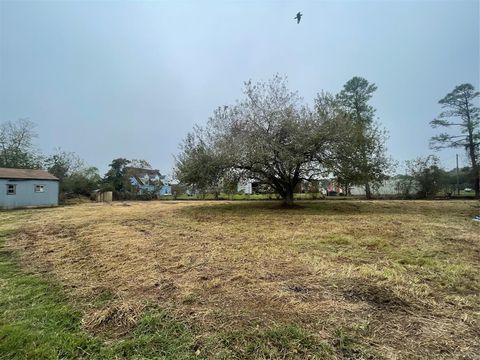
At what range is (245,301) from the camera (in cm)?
257

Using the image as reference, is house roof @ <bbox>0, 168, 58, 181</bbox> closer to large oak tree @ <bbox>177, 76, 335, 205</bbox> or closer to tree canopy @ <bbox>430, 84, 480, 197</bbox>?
large oak tree @ <bbox>177, 76, 335, 205</bbox>

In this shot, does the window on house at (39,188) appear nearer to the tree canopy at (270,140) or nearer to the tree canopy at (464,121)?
the tree canopy at (270,140)

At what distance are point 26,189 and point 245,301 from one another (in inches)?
899

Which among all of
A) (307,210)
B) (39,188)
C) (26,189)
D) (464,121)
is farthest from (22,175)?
(464,121)

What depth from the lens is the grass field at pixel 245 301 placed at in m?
1.87

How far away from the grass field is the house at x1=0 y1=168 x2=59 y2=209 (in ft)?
57.4

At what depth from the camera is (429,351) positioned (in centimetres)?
176

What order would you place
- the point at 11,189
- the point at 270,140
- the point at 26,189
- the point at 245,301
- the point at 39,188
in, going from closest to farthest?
the point at 245,301, the point at 270,140, the point at 11,189, the point at 26,189, the point at 39,188

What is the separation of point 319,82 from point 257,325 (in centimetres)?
1637

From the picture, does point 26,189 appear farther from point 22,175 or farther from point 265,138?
point 265,138

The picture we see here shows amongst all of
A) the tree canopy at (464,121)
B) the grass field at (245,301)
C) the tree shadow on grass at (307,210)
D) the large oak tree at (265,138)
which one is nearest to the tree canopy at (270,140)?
the large oak tree at (265,138)

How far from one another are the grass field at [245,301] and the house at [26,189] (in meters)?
17.5

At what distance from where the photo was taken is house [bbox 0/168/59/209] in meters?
18.0

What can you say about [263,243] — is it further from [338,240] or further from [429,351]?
[429,351]
